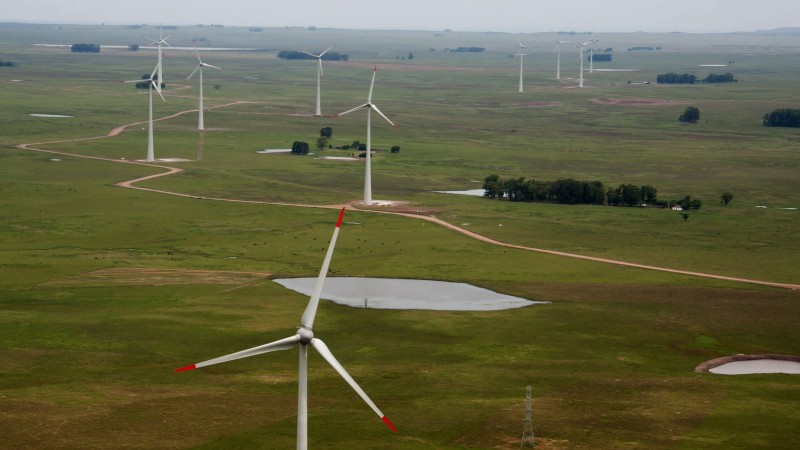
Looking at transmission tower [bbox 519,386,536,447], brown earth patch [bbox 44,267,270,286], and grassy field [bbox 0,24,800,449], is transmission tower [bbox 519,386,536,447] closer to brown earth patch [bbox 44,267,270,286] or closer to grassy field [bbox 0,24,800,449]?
grassy field [bbox 0,24,800,449]

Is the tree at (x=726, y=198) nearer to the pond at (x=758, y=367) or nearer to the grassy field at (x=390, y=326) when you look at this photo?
the grassy field at (x=390, y=326)

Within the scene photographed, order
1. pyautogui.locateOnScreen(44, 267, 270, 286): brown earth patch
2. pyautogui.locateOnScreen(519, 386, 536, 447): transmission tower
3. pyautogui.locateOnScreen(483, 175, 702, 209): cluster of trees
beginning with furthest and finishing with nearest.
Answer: pyautogui.locateOnScreen(483, 175, 702, 209): cluster of trees, pyautogui.locateOnScreen(44, 267, 270, 286): brown earth patch, pyautogui.locateOnScreen(519, 386, 536, 447): transmission tower

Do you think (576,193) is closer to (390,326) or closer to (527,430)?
(390,326)

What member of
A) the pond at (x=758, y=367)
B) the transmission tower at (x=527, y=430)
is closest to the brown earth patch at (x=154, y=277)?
the pond at (x=758, y=367)

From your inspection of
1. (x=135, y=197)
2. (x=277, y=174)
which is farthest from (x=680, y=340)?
(x=277, y=174)

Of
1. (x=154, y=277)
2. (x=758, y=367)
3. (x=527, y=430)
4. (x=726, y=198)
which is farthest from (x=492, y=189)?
(x=527, y=430)

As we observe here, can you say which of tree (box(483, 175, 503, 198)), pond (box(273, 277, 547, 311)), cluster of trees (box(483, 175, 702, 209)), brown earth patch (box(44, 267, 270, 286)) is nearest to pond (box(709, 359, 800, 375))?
pond (box(273, 277, 547, 311))

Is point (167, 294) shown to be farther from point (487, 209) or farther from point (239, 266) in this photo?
point (487, 209)
